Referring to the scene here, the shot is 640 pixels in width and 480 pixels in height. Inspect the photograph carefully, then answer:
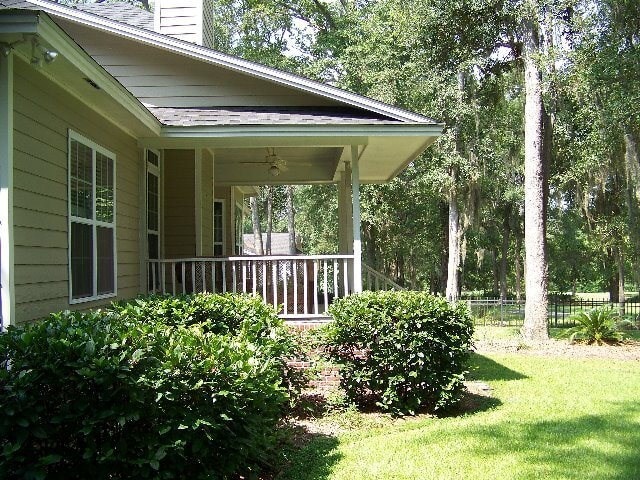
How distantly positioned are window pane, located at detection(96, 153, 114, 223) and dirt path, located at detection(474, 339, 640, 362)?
25.8 ft

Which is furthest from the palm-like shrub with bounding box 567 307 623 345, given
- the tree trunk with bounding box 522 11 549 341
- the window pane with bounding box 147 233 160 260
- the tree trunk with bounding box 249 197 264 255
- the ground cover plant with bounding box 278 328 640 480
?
the tree trunk with bounding box 249 197 264 255

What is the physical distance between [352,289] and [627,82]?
756 cm

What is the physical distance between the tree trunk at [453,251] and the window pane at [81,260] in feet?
49.1

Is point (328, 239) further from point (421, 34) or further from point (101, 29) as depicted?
point (101, 29)

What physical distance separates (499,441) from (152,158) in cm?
635

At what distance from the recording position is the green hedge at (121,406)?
3.25m

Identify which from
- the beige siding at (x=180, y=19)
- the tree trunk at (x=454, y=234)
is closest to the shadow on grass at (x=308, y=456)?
the beige siding at (x=180, y=19)

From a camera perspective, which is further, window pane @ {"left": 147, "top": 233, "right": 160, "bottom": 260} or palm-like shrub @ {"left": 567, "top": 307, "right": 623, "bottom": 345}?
palm-like shrub @ {"left": 567, "top": 307, "right": 623, "bottom": 345}

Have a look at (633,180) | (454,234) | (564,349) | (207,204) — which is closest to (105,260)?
(207,204)

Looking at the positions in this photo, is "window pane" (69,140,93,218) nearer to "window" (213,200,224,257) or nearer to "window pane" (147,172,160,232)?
"window pane" (147,172,160,232)

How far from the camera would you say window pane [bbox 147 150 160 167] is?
890cm

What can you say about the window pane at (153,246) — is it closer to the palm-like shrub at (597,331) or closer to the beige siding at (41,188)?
the beige siding at (41,188)

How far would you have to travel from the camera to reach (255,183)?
13914mm

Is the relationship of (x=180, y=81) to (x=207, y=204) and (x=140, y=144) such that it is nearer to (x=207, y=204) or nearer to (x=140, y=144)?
(x=140, y=144)
